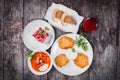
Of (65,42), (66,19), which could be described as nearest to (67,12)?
(66,19)

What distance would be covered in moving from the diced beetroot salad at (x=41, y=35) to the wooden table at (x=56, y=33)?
0.05 m

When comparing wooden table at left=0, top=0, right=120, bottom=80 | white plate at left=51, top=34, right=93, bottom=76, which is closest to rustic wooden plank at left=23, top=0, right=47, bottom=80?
wooden table at left=0, top=0, right=120, bottom=80

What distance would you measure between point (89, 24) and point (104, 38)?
10 centimetres

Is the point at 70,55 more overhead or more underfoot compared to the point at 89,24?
more underfoot

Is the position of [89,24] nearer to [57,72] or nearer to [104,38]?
[104,38]

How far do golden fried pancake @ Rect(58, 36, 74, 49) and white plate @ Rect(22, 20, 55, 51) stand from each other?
0.13 ft

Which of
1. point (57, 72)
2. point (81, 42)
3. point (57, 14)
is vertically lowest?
point (57, 72)

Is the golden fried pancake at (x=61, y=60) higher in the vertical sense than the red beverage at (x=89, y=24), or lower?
lower

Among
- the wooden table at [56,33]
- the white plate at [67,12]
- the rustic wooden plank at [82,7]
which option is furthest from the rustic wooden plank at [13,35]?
the rustic wooden plank at [82,7]

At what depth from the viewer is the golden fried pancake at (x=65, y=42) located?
7.43ft

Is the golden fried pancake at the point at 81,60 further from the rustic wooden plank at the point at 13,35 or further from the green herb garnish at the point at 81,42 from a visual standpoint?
the rustic wooden plank at the point at 13,35

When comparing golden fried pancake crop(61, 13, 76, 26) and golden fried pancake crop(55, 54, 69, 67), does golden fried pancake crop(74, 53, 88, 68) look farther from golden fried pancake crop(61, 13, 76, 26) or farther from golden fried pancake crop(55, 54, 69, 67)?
golden fried pancake crop(61, 13, 76, 26)

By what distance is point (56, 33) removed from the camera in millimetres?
2311

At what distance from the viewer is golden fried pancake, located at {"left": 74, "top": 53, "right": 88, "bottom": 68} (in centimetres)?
227
